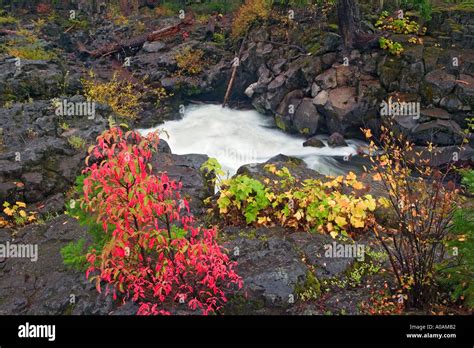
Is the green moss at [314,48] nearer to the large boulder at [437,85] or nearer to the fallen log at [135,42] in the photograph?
the large boulder at [437,85]

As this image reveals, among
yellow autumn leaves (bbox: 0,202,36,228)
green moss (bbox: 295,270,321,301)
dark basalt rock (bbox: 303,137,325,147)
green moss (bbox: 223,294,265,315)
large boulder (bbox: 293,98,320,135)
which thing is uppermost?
green moss (bbox: 295,270,321,301)

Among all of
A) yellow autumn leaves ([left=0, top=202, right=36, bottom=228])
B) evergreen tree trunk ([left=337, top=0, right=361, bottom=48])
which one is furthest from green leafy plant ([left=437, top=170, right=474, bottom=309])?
evergreen tree trunk ([left=337, top=0, right=361, bottom=48])

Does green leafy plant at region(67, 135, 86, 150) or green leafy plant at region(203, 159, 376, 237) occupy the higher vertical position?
green leafy plant at region(203, 159, 376, 237)

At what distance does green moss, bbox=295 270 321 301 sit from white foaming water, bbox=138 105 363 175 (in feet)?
25.5

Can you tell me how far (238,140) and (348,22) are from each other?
632 cm

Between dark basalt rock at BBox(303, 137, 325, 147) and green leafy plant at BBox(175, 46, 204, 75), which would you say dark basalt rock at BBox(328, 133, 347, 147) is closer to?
dark basalt rock at BBox(303, 137, 325, 147)

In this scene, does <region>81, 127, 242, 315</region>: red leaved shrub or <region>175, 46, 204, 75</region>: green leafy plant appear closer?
<region>81, 127, 242, 315</region>: red leaved shrub

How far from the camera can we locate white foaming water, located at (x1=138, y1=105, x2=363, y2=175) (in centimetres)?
1439

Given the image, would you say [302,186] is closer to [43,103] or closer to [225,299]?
[225,299]

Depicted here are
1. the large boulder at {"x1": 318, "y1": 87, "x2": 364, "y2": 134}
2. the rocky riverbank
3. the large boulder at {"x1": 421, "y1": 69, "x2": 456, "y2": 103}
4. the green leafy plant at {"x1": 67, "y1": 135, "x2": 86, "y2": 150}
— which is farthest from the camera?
the large boulder at {"x1": 318, "y1": 87, "x2": 364, "y2": 134}

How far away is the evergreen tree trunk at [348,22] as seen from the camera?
15469 mm

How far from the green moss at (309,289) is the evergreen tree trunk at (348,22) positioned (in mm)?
12541

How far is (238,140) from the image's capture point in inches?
632

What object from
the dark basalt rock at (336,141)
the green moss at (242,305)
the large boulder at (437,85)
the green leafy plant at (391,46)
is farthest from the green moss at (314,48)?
the green moss at (242,305)
